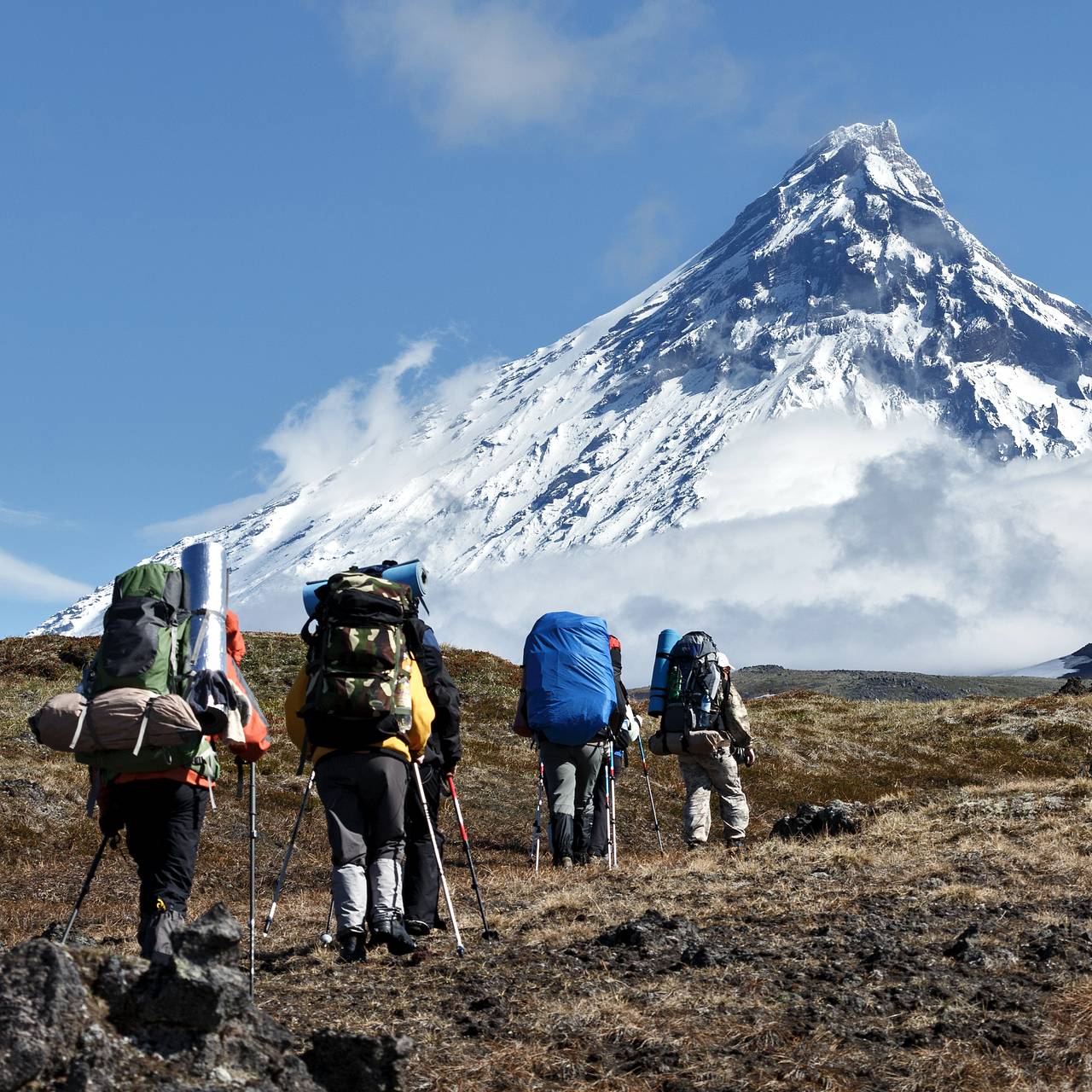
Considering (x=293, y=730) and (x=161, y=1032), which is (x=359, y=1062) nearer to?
(x=161, y=1032)

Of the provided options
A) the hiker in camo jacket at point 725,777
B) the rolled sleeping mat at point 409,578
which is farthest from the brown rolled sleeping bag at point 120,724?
the hiker in camo jacket at point 725,777

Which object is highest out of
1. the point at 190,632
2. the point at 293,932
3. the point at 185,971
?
Result: the point at 190,632

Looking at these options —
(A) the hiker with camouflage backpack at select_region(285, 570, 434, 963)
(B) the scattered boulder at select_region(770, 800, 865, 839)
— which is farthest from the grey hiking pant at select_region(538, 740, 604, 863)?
(A) the hiker with camouflage backpack at select_region(285, 570, 434, 963)

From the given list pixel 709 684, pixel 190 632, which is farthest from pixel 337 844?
pixel 709 684

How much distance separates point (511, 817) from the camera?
19.6 m

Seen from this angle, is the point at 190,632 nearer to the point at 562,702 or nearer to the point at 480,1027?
the point at 480,1027

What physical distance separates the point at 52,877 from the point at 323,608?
7.99 meters

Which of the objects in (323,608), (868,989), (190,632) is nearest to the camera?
(868,989)

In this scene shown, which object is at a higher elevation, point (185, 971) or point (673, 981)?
point (185, 971)

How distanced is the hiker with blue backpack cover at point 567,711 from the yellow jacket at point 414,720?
4579 millimetres

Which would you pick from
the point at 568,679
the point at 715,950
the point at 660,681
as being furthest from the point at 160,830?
the point at 660,681

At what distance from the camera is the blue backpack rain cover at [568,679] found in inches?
506

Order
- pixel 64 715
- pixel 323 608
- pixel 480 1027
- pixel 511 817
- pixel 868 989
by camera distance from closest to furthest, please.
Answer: pixel 480 1027 < pixel 868 989 < pixel 64 715 < pixel 323 608 < pixel 511 817

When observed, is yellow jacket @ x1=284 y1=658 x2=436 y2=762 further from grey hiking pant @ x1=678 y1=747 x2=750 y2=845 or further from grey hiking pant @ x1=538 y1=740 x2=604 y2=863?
grey hiking pant @ x1=678 y1=747 x2=750 y2=845
